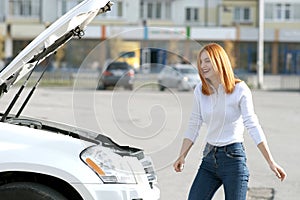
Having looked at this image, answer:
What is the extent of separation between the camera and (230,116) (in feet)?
14.5

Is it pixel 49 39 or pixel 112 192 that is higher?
pixel 49 39

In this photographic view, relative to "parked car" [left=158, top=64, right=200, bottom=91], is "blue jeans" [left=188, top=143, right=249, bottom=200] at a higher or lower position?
lower

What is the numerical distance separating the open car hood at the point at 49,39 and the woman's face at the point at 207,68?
2.87 ft

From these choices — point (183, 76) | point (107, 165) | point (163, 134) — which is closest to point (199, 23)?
point (183, 76)


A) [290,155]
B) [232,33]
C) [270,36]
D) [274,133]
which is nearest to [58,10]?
[232,33]

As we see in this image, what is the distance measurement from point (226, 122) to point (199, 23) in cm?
5189

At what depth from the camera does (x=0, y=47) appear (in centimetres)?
5122

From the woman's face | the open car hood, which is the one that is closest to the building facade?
the open car hood

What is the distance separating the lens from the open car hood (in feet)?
14.3

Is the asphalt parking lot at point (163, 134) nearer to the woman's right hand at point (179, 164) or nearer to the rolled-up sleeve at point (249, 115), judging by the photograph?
the woman's right hand at point (179, 164)

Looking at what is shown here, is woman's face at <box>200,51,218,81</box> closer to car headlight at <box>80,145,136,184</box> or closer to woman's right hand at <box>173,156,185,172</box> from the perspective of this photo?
woman's right hand at <box>173,156,185,172</box>

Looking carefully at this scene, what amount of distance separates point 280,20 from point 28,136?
179 feet

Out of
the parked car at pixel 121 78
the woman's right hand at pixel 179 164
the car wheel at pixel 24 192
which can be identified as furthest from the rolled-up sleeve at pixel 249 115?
the parked car at pixel 121 78

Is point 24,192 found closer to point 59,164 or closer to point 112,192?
point 59,164
